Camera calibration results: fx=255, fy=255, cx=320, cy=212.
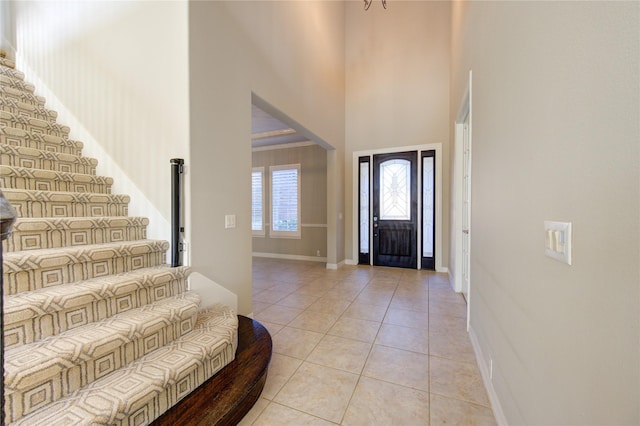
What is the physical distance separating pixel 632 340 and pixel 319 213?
5.73m

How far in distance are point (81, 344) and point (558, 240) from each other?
6.82 ft

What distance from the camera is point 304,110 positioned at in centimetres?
384

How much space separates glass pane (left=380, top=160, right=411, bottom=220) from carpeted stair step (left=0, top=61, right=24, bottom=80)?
546 cm

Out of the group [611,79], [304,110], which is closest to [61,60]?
[304,110]

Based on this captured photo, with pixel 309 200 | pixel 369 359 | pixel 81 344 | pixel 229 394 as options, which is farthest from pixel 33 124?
pixel 309 200

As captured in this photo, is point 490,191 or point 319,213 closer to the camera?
point 490,191

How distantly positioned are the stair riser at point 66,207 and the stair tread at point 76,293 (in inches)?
28.7

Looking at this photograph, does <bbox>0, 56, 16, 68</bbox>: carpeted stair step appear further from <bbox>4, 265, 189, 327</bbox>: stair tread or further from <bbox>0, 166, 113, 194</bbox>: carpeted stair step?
<bbox>4, 265, 189, 327</bbox>: stair tread

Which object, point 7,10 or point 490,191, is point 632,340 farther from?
point 7,10

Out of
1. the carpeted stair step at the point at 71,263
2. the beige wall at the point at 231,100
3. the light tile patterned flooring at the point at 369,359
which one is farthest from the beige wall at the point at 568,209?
the carpeted stair step at the point at 71,263

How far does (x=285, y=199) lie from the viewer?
6.59 m

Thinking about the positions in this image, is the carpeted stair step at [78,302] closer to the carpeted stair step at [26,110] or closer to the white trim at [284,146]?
the carpeted stair step at [26,110]

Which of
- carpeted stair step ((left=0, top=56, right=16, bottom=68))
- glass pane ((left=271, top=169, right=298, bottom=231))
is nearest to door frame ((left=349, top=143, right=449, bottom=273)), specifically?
glass pane ((left=271, top=169, right=298, bottom=231))

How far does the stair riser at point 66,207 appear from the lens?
1839mm
